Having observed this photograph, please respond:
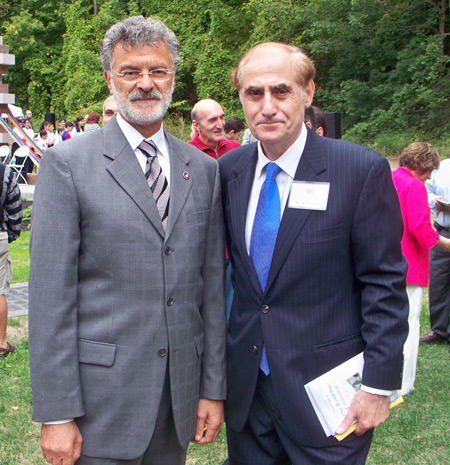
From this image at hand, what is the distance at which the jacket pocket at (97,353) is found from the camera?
204cm

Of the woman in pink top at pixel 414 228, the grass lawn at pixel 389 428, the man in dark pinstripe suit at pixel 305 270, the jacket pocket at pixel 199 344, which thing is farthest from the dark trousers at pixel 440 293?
the jacket pocket at pixel 199 344

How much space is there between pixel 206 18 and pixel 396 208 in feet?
97.5

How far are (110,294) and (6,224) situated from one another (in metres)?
3.78

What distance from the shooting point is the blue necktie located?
86.8 inches

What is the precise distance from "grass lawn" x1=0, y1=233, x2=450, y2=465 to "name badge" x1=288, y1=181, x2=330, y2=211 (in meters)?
2.18

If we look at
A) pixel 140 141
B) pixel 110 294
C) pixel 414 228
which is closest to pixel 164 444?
pixel 110 294

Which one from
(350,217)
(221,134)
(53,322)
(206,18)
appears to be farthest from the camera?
(206,18)

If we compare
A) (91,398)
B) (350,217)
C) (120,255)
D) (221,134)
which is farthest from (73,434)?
(221,134)

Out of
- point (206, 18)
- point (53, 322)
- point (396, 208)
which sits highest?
point (206, 18)

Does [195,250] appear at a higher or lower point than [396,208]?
lower

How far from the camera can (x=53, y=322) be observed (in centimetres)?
198

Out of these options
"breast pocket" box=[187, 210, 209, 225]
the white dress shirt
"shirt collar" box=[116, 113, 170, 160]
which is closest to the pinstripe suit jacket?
"breast pocket" box=[187, 210, 209, 225]

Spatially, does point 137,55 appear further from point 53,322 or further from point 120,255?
point 53,322

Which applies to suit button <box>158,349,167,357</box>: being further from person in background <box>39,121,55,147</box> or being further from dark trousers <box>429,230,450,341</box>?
person in background <box>39,121,55,147</box>
